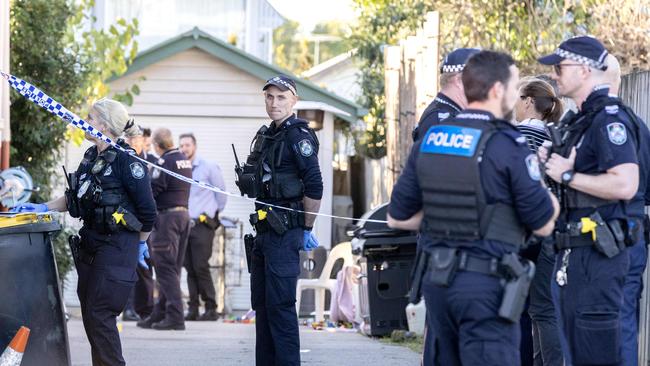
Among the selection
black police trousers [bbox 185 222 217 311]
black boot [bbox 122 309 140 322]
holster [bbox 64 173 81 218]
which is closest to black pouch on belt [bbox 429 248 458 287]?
holster [bbox 64 173 81 218]

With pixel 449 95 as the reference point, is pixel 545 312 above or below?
below

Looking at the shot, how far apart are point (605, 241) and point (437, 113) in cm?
121

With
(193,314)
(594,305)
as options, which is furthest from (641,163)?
(193,314)

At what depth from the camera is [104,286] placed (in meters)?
7.68

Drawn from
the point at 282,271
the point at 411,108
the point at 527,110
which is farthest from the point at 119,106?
the point at 411,108

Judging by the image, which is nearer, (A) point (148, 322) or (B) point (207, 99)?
(A) point (148, 322)

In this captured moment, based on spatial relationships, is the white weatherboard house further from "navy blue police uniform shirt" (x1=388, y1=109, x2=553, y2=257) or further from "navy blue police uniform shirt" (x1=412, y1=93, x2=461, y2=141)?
"navy blue police uniform shirt" (x1=388, y1=109, x2=553, y2=257)

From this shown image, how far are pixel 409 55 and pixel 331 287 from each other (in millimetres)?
2944

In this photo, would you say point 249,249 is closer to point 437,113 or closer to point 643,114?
point 437,113

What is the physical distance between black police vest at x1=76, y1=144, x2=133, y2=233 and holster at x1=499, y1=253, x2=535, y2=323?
321cm

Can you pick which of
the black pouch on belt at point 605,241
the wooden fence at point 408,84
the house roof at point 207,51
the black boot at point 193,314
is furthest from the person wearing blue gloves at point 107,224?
the house roof at point 207,51

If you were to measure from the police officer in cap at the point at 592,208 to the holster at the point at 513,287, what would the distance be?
0.97 m

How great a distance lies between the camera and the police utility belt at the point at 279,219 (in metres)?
8.00

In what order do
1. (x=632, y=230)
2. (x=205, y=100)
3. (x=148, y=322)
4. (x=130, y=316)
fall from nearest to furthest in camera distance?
(x=632, y=230) < (x=148, y=322) < (x=130, y=316) < (x=205, y=100)
